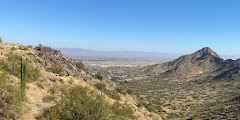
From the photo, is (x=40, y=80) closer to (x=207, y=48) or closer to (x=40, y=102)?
(x=40, y=102)

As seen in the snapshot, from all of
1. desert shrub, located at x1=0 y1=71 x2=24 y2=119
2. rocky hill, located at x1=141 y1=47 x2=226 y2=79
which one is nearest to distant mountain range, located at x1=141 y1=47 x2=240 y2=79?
rocky hill, located at x1=141 y1=47 x2=226 y2=79

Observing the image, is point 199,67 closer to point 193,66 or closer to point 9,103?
point 193,66

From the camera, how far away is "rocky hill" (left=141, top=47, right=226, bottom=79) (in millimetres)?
108556

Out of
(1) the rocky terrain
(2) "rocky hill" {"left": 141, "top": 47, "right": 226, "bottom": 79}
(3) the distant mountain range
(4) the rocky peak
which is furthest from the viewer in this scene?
(4) the rocky peak

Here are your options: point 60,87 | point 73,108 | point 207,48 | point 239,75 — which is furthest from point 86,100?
point 207,48

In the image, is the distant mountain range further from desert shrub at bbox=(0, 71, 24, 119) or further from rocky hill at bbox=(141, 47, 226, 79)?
desert shrub at bbox=(0, 71, 24, 119)

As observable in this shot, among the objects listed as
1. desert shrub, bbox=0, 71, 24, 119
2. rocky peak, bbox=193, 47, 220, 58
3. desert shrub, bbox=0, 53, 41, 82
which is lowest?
desert shrub, bbox=0, 71, 24, 119

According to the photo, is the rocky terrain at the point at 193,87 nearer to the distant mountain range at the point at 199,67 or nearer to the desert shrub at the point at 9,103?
the distant mountain range at the point at 199,67

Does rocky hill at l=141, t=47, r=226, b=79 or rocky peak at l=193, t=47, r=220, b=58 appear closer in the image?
rocky hill at l=141, t=47, r=226, b=79

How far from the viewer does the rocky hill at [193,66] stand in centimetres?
10856

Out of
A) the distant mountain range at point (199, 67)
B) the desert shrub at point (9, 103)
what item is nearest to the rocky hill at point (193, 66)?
the distant mountain range at point (199, 67)

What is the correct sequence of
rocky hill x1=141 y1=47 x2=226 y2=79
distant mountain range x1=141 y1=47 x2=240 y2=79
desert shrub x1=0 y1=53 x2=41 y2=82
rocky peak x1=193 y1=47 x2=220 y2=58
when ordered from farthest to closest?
rocky peak x1=193 y1=47 x2=220 y2=58, rocky hill x1=141 y1=47 x2=226 y2=79, distant mountain range x1=141 y1=47 x2=240 y2=79, desert shrub x1=0 y1=53 x2=41 y2=82

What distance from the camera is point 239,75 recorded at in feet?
257

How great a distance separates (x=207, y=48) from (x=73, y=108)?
541ft
